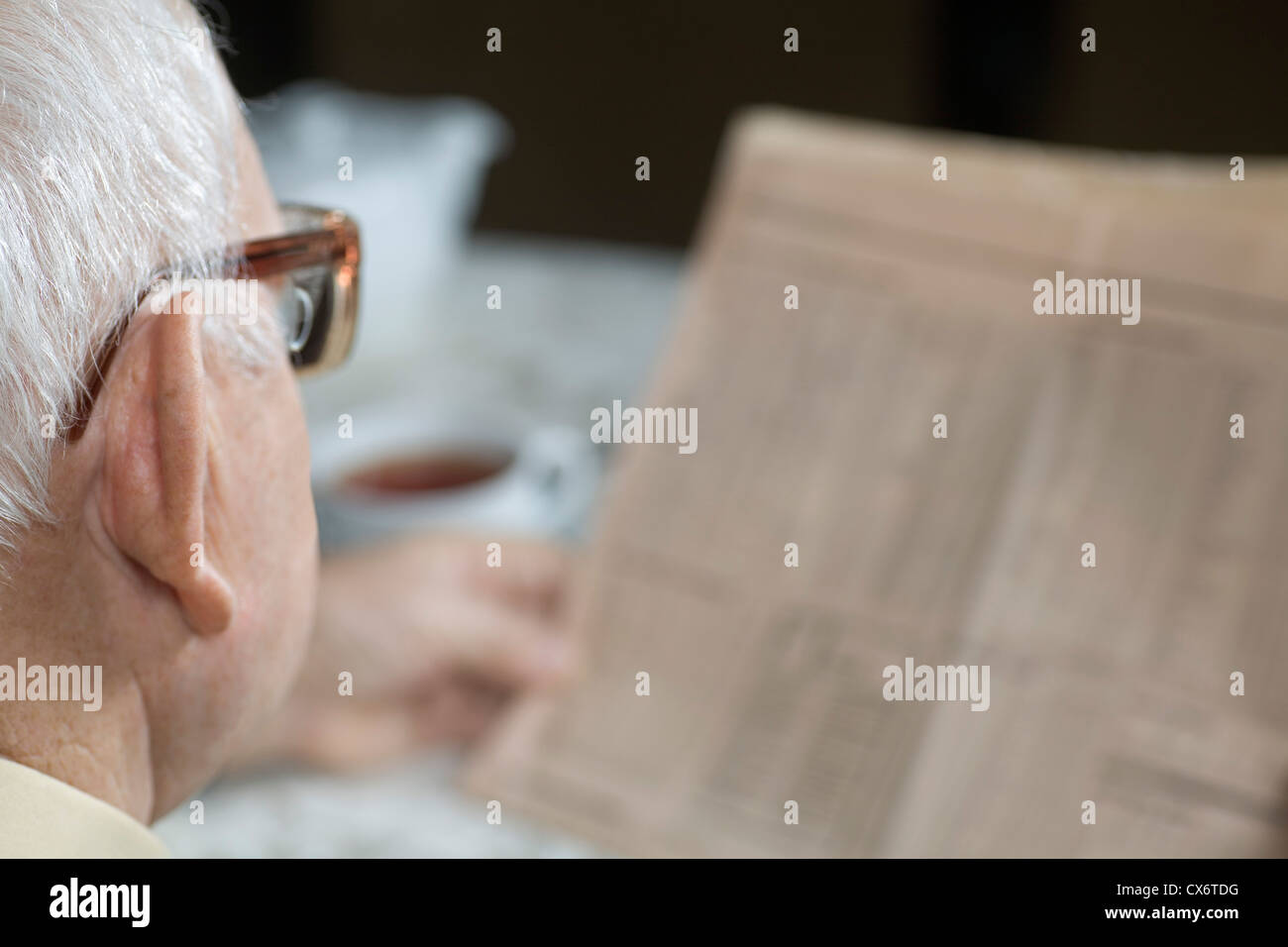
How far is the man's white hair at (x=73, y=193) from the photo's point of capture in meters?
0.32

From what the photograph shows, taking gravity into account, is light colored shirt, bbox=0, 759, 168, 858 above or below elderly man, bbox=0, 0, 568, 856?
below

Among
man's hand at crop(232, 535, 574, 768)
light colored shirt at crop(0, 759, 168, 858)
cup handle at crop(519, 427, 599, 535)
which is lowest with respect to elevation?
man's hand at crop(232, 535, 574, 768)

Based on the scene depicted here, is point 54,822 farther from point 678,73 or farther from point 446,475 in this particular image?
point 678,73

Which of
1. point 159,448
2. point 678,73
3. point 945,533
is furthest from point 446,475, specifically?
point 678,73

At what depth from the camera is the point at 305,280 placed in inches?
16.1

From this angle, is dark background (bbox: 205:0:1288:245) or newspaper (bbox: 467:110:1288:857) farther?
dark background (bbox: 205:0:1288:245)

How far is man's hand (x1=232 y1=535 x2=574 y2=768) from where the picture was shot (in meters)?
0.66

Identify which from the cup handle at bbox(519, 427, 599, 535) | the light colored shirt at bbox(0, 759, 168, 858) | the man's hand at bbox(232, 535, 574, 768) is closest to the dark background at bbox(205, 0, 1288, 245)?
the cup handle at bbox(519, 427, 599, 535)

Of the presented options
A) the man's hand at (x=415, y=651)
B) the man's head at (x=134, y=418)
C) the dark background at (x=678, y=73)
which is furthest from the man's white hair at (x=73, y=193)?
the dark background at (x=678, y=73)

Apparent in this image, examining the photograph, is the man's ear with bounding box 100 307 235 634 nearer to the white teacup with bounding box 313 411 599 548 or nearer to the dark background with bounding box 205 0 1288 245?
the white teacup with bounding box 313 411 599 548

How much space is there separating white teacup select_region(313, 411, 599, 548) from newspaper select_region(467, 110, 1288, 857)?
60 millimetres

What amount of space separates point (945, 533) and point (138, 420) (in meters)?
0.43

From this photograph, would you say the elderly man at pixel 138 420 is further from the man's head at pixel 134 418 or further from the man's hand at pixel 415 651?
the man's hand at pixel 415 651

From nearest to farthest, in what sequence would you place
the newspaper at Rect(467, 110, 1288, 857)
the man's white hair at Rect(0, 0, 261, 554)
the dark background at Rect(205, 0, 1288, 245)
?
the man's white hair at Rect(0, 0, 261, 554) → the newspaper at Rect(467, 110, 1288, 857) → the dark background at Rect(205, 0, 1288, 245)
